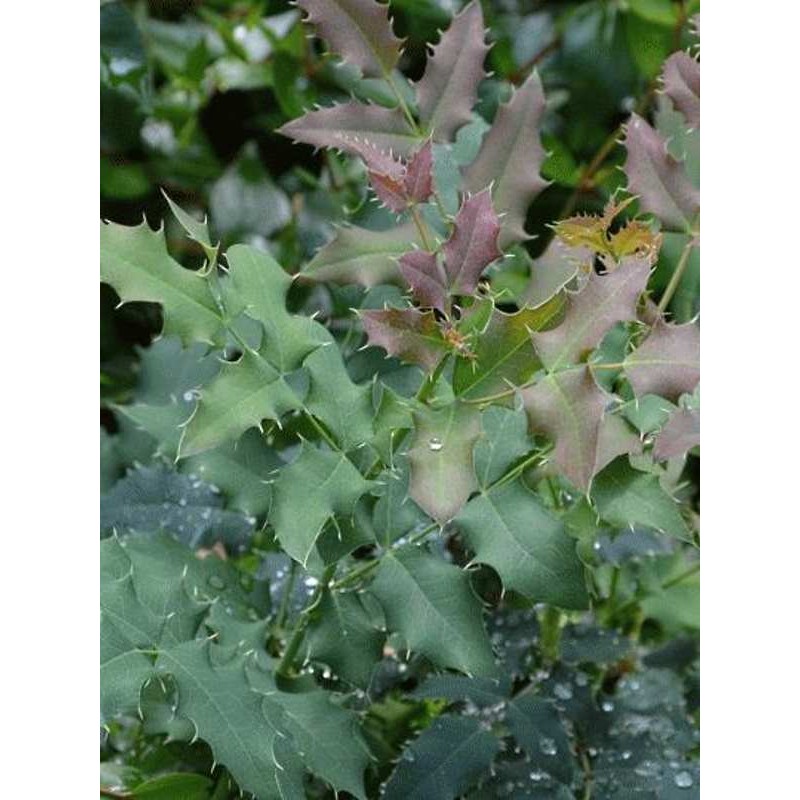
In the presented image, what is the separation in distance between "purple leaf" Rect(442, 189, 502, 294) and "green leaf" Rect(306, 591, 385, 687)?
0.23 meters

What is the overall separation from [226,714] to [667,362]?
309 millimetres

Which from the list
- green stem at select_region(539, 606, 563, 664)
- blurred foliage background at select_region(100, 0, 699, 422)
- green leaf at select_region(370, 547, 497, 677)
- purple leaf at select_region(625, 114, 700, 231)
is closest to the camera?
green leaf at select_region(370, 547, 497, 677)

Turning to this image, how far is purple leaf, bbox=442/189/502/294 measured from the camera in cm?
67

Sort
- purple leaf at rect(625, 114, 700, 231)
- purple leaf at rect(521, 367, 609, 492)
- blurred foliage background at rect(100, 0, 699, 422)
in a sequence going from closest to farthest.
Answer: purple leaf at rect(521, 367, 609, 492), purple leaf at rect(625, 114, 700, 231), blurred foliage background at rect(100, 0, 699, 422)

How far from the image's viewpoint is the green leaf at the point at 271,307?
74 cm

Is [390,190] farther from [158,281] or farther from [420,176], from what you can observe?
[158,281]

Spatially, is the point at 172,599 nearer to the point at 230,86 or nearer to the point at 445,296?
the point at 445,296

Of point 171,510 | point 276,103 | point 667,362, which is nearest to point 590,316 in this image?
point 667,362

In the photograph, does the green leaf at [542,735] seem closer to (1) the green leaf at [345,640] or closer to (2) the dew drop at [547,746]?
(2) the dew drop at [547,746]

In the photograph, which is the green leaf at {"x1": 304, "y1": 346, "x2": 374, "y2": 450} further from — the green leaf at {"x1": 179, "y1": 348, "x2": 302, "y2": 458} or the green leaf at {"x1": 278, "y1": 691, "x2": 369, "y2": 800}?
the green leaf at {"x1": 278, "y1": 691, "x2": 369, "y2": 800}

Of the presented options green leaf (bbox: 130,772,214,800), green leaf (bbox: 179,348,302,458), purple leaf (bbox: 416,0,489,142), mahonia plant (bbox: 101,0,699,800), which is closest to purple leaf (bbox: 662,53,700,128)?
mahonia plant (bbox: 101,0,699,800)

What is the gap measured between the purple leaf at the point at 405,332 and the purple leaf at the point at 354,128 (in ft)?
0.49

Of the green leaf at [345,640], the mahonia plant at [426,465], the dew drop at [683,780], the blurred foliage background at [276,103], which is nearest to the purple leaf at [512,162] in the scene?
the mahonia plant at [426,465]
